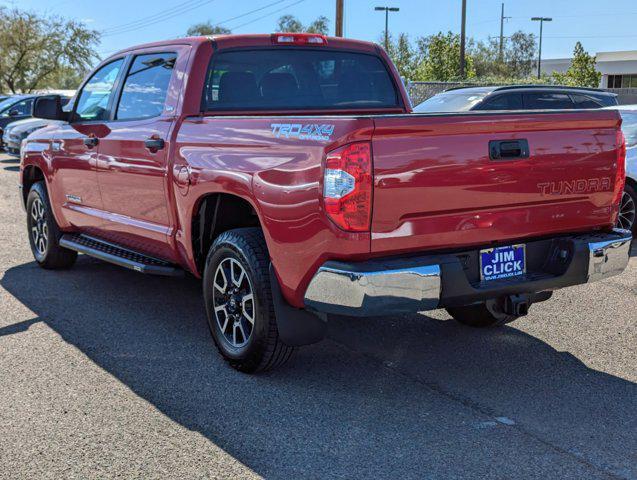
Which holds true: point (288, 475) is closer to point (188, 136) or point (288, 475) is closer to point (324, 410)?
point (324, 410)

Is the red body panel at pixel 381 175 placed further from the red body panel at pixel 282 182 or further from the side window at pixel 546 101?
the side window at pixel 546 101

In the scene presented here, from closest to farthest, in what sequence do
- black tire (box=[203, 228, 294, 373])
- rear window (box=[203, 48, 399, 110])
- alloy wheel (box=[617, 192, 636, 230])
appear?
black tire (box=[203, 228, 294, 373])
rear window (box=[203, 48, 399, 110])
alloy wheel (box=[617, 192, 636, 230])

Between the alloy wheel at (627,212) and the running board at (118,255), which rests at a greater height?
the running board at (118,255)

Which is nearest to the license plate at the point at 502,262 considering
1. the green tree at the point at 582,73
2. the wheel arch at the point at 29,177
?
the wheel arch at the point at 29,177

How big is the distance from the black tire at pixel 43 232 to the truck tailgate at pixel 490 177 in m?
4.36

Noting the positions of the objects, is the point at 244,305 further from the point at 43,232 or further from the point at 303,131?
the point at 43,232

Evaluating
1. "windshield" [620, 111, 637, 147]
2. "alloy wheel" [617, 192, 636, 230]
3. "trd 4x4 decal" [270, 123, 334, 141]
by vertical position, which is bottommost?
"alloy wheel" [617, 192, 636, 230]

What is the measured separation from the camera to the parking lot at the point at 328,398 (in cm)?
364

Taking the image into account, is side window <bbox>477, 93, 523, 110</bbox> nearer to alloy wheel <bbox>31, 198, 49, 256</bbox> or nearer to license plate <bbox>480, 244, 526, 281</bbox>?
alloy wheel <bbox>31, 198, 49, 256</bbox>

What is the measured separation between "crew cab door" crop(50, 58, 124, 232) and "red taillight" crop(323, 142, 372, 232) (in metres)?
2.91

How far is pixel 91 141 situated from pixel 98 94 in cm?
60

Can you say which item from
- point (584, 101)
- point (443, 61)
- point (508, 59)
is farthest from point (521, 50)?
point (584, 101)


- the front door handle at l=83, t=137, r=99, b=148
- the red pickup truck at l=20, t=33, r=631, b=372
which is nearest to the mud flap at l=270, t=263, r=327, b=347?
the red pickup truck at l=20, t=33, r=631, b=372

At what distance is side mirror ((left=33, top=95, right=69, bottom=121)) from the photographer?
22.2 feet
